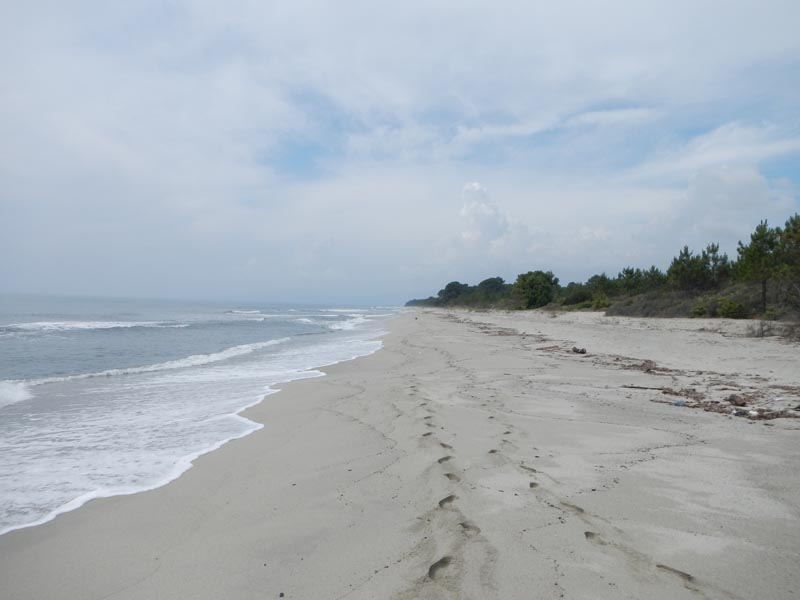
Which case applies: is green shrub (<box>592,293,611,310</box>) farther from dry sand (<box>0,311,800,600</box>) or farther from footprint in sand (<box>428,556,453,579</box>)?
footprint in sand (<box>428,556,453,579</box>)

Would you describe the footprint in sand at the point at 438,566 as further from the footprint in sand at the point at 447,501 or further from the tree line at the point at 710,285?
the tree line at the point at 710,285

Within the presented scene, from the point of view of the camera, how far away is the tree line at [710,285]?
22875mm

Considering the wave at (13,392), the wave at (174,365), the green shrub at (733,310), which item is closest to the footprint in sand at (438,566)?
the wave at (13,392)

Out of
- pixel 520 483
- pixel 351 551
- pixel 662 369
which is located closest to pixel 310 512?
pixel 351 551

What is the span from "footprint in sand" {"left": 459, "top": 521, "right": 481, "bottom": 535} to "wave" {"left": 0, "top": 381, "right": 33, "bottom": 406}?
1017 cm

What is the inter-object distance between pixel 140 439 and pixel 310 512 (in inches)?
163

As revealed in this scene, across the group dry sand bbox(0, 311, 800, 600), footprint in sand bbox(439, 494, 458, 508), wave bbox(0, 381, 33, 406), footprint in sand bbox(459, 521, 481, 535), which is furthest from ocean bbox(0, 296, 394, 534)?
footprint in sand bbox(459, 521, 481, 535)

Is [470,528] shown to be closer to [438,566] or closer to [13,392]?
[438,566]

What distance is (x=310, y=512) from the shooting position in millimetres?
3977

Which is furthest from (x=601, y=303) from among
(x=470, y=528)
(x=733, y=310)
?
(x=470, y=528)

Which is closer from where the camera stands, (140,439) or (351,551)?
(351,551)

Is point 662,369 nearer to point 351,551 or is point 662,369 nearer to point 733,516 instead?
point 733,516

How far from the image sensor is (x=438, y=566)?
2945 mm

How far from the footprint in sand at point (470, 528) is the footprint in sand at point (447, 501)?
14.2 inches
